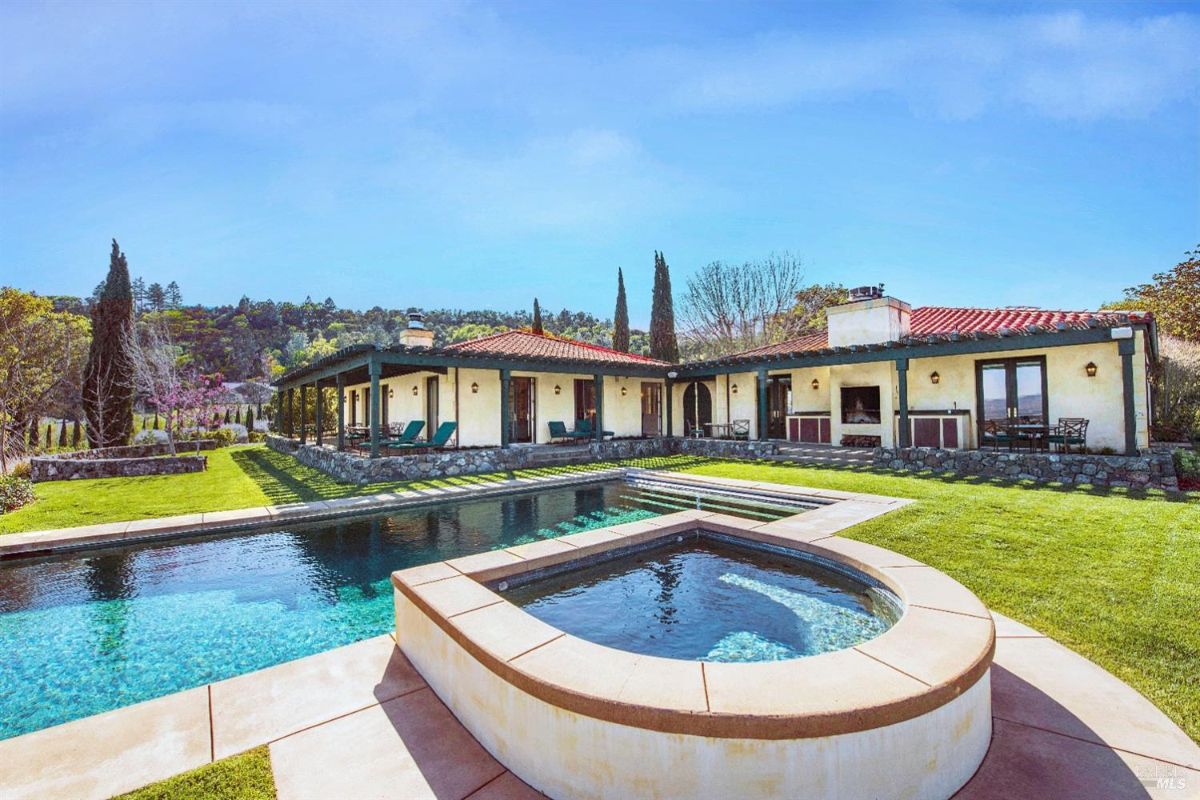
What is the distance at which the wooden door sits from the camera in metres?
20.5

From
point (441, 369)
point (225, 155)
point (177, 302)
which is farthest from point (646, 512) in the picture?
point (177, 302)

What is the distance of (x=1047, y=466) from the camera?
34.4 ft

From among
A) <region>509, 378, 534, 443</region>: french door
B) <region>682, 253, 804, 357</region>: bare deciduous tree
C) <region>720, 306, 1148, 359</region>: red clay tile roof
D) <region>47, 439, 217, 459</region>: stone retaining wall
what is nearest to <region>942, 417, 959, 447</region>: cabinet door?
<region>720, 306, 1148, 359</region>: red clay tile roof

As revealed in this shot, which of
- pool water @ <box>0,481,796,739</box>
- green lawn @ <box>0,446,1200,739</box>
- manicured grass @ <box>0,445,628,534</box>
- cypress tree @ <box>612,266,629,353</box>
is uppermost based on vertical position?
cypress tree @ <box>612,266,629,353</box>

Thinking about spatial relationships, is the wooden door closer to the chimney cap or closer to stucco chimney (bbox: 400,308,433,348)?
the chimney cap

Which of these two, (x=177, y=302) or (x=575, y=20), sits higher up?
(x=177, y=302)

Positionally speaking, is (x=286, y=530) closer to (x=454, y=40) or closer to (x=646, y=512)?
(x=646, y=512)

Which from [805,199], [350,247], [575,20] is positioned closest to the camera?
[575,20]

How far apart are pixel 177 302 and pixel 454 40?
300 feet

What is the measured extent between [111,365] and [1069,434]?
2831 centimetres

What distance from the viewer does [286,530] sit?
25.8 feet

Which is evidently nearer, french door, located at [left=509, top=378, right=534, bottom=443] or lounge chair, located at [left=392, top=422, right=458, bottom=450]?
lounge chair, located at [left=392, top=422, right=458, bottom=450]

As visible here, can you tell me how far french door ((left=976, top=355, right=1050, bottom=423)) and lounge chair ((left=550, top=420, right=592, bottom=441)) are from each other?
11.0 m

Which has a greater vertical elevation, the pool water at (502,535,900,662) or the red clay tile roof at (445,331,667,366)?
the red clay tile roof at (445,331,667,366)
